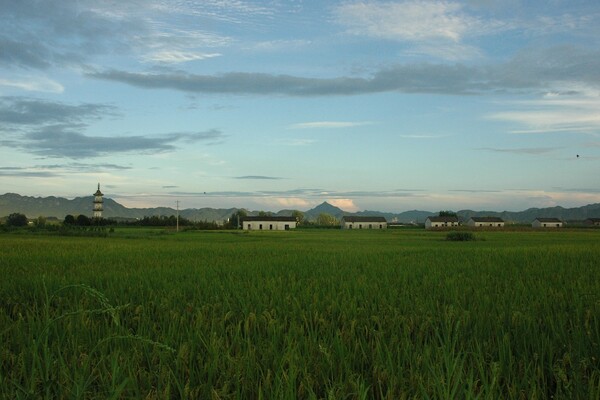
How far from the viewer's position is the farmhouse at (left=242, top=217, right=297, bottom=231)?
420 ft

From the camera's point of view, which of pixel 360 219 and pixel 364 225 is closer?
pixel 364 225

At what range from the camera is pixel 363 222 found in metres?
152

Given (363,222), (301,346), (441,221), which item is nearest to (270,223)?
(363,222)

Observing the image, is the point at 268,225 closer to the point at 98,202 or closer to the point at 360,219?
the point at 360,219

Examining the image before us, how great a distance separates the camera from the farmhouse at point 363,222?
15075 cm

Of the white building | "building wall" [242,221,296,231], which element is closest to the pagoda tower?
the white building

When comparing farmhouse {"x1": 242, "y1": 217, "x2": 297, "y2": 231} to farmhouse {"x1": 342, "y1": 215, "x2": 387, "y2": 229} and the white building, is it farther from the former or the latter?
the white building

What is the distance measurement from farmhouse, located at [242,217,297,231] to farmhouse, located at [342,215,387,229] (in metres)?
25.8

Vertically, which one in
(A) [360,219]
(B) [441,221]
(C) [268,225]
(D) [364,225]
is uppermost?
(A) [360,219]

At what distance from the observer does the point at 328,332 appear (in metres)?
4.05

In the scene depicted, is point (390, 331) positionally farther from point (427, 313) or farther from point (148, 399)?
point (148, 399)

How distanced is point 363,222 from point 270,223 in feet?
117

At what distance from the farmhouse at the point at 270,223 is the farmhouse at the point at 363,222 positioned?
84.7 feet

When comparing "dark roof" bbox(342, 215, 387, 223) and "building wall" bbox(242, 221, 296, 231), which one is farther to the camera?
"dark roof" bbox(342, 215, 387, 223)
